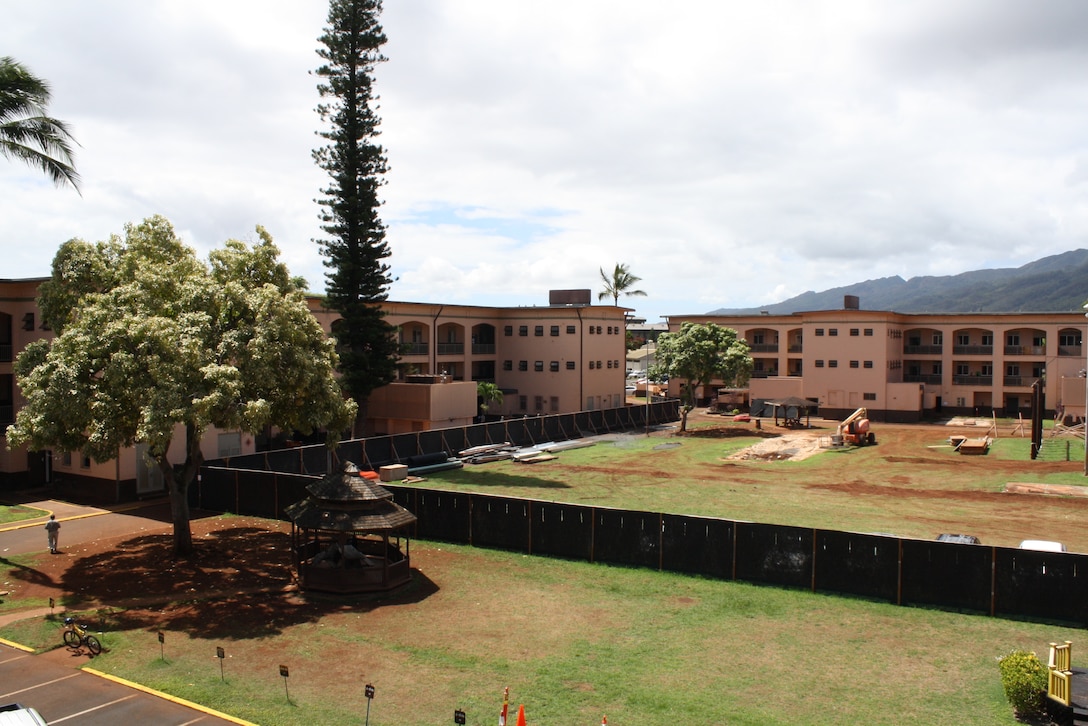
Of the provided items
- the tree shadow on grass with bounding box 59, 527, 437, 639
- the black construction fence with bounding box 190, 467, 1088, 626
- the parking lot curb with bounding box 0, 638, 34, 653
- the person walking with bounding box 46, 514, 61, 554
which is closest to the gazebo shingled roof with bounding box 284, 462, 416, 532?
the tree shadow on grass with bounding box 59, 527, 437, 639

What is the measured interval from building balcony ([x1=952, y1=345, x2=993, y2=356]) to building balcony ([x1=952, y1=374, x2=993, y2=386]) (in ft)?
6.24

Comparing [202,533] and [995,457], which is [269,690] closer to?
[202,533]

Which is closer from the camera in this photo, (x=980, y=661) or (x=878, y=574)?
(x=980, y=661)

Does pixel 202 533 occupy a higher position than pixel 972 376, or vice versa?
pixel 972 376

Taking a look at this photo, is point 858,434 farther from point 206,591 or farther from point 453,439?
point 206,591

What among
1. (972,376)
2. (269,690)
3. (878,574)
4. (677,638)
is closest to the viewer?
(269,690)

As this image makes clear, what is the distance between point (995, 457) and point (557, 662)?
34.4m

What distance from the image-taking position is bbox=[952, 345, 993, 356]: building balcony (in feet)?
206

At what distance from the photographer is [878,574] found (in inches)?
706

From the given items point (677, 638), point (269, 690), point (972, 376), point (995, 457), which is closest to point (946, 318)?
point (972, 376)

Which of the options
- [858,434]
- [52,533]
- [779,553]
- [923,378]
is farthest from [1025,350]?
[52,533]

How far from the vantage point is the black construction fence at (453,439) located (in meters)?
32.7

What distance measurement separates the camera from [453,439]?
1623 inches

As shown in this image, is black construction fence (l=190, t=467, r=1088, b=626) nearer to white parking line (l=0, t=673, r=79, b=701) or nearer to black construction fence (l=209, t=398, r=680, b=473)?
black construction fence (l=209, t=398, r=680, b=473)
